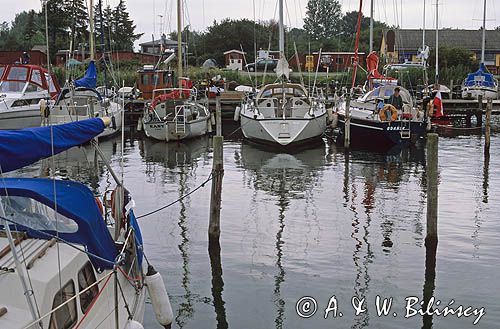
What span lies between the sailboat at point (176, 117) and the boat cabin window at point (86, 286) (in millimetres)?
23399

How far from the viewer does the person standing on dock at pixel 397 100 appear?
29297 mm

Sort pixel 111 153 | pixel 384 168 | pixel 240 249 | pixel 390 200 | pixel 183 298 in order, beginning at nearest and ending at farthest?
pixel 183 298, pixel 240 249, pixel 390 200, pixel 384 168, pixel 111 153

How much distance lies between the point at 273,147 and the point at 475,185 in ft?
34.6

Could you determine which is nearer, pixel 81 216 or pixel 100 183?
pixel 81 216

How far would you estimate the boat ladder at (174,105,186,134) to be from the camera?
102 feet

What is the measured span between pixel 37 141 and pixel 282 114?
22.5 meters

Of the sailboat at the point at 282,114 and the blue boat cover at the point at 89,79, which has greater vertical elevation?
the blue boat cover at the point at 89,79

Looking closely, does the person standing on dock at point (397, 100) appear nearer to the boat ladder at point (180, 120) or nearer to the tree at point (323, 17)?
the boat ladder at point (180, 120)

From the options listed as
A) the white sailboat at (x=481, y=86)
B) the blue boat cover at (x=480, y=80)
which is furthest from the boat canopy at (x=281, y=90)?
the blue boat cover at (x=480, y=80)

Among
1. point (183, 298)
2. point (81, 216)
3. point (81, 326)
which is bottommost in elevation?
point (183, 298)

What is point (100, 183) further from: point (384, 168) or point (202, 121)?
point (202, 121)

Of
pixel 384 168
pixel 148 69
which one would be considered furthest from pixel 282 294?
pixel 148 69

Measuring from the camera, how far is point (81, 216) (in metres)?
7.64

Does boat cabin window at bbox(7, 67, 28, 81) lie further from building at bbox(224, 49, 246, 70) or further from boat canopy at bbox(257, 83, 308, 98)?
building at bbox(224, 49, 246, 70)
